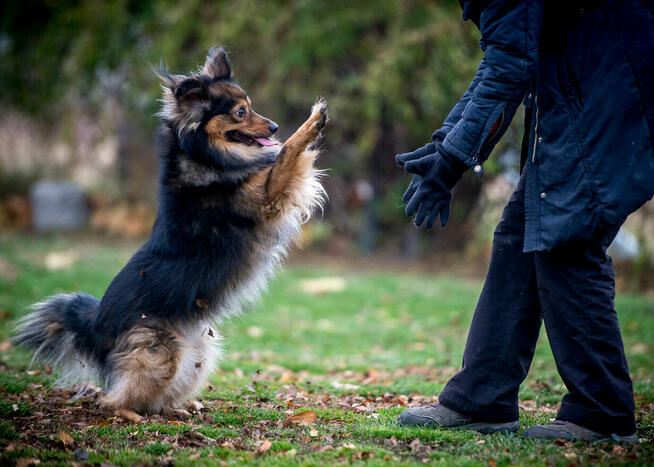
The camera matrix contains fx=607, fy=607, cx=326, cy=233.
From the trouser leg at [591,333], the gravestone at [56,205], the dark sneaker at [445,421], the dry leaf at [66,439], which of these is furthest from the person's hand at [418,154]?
the gravestone at [56,205]

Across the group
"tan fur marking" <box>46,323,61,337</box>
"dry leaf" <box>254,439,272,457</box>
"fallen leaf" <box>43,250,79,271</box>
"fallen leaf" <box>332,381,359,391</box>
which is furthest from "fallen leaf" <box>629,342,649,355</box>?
"fallen leaf" <box>43,250,79,271</box>

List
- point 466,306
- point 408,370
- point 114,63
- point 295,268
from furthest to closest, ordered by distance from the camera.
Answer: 1. point 114,63
2. point 295,268
3. point 466,306
4. point 408,370

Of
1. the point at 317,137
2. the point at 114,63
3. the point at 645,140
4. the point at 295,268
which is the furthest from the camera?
the point at 114,63

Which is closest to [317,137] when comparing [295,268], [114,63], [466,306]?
[466,306]

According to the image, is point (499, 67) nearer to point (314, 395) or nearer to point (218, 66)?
point (218, 66)

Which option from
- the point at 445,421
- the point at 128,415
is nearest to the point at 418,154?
the point at 445,421

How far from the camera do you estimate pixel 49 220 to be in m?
14.5

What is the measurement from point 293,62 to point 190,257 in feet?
31.1

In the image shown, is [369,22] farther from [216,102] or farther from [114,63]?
[216,102]

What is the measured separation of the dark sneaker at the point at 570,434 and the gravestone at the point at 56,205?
13664 mm

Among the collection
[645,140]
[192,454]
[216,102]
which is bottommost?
[192,454]

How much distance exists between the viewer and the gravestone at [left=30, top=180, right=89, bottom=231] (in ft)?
47.4

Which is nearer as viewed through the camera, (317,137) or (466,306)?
(317,137)

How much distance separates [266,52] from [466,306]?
280 inches
